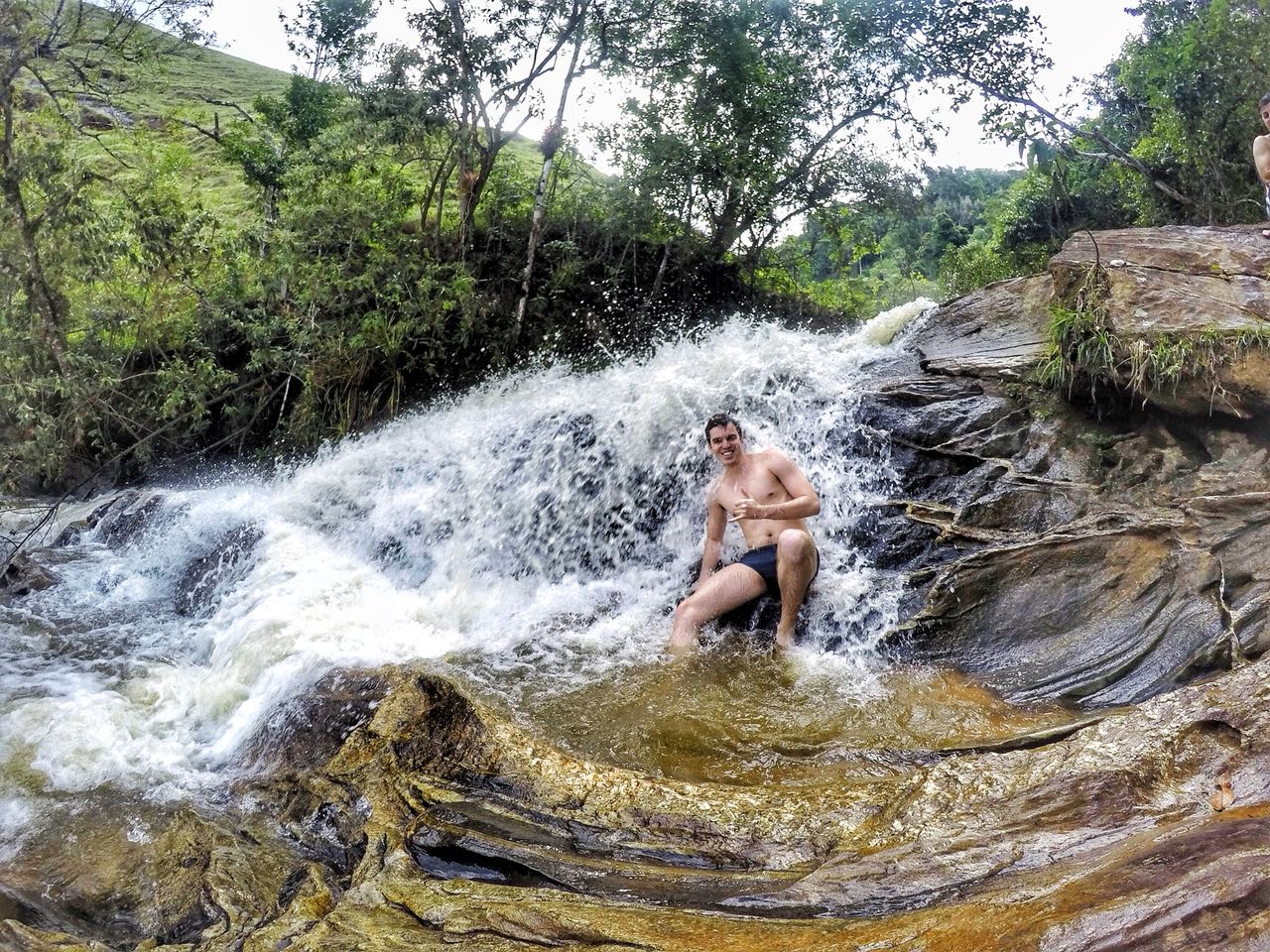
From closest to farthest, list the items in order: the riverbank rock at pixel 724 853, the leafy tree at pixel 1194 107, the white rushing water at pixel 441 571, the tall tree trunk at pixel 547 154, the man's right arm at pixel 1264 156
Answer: the riverbank rock at pixel 724 853 → the white rushing water at pixel 441 571 → the man's right arm at pixel 1264 156 → the leafy tree at pixel 1194 107 → the tall tree trunk at pixel 547 154

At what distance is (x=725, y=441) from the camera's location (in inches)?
197

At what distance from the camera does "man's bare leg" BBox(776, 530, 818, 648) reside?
15.6 feet

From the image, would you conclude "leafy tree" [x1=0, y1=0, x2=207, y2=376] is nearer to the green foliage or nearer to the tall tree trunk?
the tall tree trunk

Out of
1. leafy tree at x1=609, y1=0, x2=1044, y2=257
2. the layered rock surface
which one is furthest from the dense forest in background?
the layered rock surface

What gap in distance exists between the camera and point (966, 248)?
17.3 m

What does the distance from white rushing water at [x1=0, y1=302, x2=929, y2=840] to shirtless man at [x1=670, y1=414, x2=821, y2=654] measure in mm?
265

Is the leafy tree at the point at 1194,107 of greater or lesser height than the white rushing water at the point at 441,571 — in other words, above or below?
above

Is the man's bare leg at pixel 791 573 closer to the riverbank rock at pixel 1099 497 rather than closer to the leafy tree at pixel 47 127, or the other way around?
the riverbank rock at pixel 1099 497

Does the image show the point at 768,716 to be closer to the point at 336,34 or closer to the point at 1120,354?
the point at 1120,354

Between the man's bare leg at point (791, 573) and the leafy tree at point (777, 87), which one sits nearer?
the man's bare leg at point (791, 573)

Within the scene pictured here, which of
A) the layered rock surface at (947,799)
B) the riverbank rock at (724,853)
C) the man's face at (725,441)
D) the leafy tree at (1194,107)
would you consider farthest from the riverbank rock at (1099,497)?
the leafy tree at (1194,107)

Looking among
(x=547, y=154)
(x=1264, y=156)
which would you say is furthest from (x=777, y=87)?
(x=1264, y=156)

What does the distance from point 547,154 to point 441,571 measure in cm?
720

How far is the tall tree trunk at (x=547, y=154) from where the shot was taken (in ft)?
37.0
